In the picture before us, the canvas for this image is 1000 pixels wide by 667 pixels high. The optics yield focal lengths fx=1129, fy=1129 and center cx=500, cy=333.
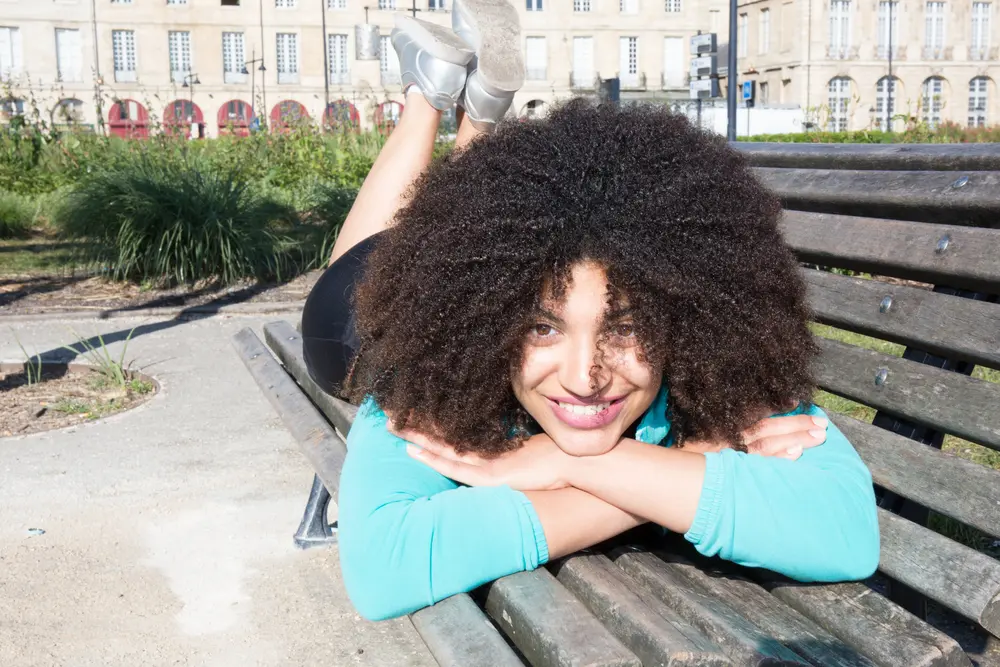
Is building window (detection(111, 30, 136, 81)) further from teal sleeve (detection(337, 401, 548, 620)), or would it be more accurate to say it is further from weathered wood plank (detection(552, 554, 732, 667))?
weathered wood plank (detection(552, 554, 732, 667))

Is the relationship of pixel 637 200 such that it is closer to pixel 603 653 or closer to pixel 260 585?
pixel 603 653

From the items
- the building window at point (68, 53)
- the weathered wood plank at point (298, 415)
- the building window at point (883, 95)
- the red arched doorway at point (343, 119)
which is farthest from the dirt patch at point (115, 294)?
the building window at point (883, 95)

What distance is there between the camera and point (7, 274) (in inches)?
393

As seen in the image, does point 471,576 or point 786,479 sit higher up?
point 786,479

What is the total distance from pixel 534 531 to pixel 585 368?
0.26 meters

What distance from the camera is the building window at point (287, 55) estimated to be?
52344mm

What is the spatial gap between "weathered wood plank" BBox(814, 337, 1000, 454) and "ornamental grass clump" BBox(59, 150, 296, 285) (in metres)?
7.25

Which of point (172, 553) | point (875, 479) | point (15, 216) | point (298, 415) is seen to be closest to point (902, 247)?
point (875, 479)

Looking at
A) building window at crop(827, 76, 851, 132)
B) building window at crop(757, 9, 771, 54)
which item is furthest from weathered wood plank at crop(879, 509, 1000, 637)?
building window at crop(757, 9, 771, 54)

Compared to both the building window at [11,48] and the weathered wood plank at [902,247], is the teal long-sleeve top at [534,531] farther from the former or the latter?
the building window at [11,48]

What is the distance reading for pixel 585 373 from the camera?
1681mm

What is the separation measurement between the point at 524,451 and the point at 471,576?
25 cm

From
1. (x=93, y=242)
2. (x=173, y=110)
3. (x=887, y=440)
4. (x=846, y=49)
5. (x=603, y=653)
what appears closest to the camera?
(x=603, y=653)

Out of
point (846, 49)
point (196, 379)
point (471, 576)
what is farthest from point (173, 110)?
point (846, 49)
